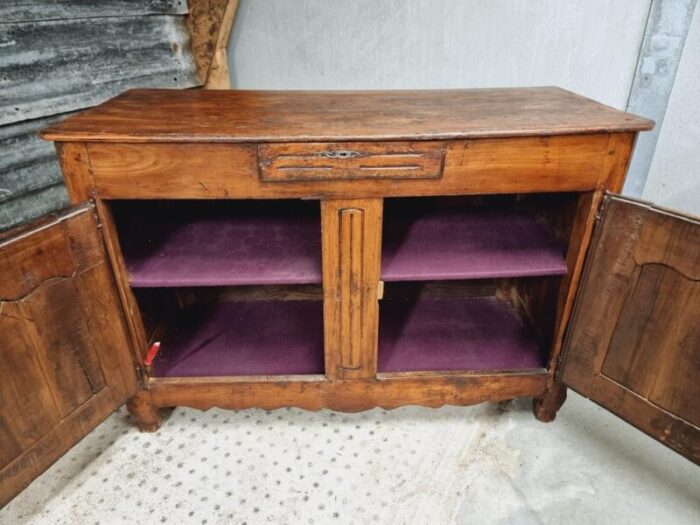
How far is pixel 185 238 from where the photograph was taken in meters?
1.52

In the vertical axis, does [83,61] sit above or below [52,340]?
above

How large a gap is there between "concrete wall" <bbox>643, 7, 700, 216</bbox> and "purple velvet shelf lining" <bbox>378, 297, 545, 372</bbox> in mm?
820

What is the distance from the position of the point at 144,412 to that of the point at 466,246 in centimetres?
117

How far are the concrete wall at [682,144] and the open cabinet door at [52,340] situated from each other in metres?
2.01

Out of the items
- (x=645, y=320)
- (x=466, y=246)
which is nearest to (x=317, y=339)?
(x=466, y=246)

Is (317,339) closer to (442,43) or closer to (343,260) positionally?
(343,260)

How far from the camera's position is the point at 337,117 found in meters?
1.25

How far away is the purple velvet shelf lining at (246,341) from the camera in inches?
59.3

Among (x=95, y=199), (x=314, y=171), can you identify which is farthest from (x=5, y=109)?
(x=314, y=171)

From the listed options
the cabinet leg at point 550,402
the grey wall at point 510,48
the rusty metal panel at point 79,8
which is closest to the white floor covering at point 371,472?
the cabinet leg at point 550,402

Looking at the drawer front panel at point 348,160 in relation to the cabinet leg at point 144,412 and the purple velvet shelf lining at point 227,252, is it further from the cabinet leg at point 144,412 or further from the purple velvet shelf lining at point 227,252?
the cabinet leg at point 144,412

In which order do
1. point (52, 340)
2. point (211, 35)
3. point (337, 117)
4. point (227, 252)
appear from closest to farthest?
point (52, 340) < point (337, 117) < point (227, 252) < point (211, 35)

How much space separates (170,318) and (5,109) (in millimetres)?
939

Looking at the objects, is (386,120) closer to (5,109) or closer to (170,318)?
(170,318)
